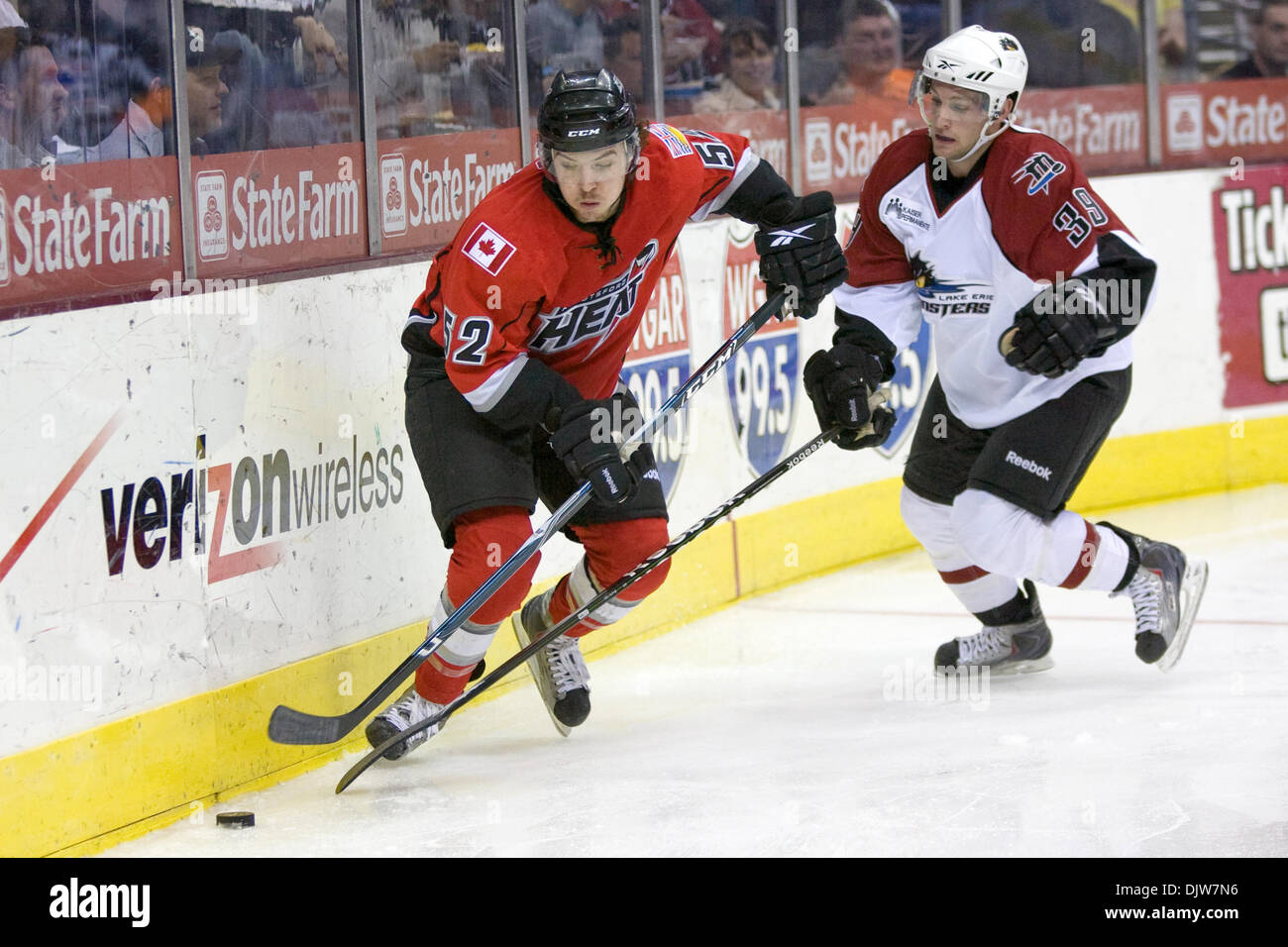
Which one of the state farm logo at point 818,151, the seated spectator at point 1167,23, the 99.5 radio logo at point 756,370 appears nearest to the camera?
the 99.5 radio logo at point 756,370

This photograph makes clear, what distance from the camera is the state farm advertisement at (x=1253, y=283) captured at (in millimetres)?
6258

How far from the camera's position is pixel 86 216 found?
3.23 meters

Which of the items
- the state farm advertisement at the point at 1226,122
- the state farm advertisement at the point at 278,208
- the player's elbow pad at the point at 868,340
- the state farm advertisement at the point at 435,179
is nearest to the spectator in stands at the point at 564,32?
the state farm advertisement at the point at 435,179

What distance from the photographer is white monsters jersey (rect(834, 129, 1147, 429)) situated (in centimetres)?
372

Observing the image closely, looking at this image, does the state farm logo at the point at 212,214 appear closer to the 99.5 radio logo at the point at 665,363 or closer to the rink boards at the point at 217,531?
the rink boards at the point at 217,531

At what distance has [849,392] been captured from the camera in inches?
150

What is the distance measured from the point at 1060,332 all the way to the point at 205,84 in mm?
1699

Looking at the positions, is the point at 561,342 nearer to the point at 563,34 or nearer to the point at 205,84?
the point at 205,84

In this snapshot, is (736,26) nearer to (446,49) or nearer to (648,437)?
(446,49)

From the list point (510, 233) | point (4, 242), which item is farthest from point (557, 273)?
point (4, 242)

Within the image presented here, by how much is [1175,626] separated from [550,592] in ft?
4.34

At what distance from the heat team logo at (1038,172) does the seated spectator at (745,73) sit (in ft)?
5.49

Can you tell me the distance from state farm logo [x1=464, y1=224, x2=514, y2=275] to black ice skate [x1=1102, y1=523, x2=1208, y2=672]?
4.99 feet
